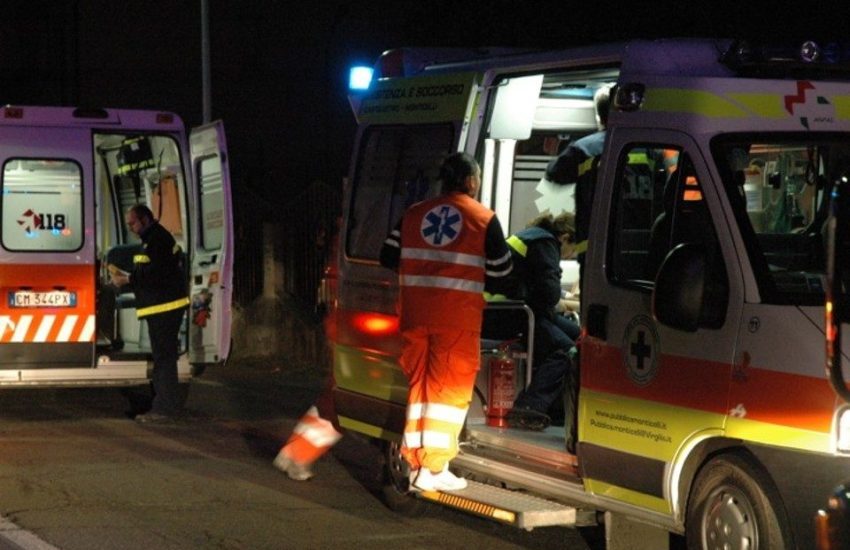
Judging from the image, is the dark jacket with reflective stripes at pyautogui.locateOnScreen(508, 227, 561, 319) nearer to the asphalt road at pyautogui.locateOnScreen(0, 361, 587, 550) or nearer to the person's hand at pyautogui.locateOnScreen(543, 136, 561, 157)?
the person's hand at pyautogui.locateOnScreen(543, 136, 561, 157)

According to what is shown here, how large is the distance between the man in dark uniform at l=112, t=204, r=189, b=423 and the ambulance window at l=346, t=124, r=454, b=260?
136 inches

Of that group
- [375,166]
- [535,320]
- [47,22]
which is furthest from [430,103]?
[47,22]

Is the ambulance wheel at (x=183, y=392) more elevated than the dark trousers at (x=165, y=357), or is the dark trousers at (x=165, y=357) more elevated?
the dark trousers at (x=165, y=357)

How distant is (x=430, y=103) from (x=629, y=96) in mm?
1955

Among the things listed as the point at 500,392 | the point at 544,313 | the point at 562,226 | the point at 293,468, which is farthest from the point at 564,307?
the point at 293,468

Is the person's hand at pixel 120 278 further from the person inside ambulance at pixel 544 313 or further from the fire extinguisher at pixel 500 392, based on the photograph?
the fire extinguisher at pixel 500 392

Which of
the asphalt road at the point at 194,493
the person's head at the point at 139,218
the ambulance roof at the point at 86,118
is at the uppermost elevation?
the ambulance roof at the point at 86,118

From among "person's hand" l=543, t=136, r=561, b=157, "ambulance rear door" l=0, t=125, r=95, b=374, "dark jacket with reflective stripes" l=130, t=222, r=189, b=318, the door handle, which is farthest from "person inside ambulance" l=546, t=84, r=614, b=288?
"ambulance rear door" l=0, t=125, r=95, b=374

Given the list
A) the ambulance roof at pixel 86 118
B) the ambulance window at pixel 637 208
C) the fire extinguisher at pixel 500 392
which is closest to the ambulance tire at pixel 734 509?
the ambulance window at pixel 637 208

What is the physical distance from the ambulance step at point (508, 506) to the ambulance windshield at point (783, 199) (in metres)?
1.53

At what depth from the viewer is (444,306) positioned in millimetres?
7637

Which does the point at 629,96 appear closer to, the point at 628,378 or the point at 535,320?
the point at 628,378

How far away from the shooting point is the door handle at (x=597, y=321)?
6.86 meters

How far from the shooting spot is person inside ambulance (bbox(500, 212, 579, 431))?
27.8 feet
